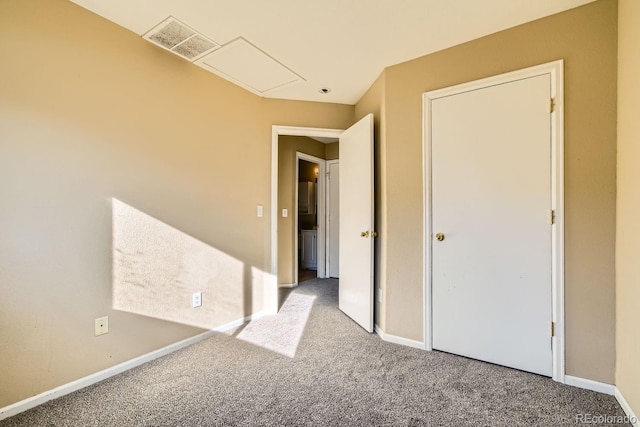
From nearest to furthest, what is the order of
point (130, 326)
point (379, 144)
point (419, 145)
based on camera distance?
point (130, 326)
point (419, 145)
point (379, 144)

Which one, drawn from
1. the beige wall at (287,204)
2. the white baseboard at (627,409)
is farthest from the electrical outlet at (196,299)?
the white baseboard at (627,409)

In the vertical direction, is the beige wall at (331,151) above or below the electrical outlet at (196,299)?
above

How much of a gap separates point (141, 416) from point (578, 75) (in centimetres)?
321

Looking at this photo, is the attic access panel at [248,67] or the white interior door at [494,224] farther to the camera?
the attic access panel at [248,67]

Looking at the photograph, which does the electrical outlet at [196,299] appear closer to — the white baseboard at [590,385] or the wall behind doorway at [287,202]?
the wall behind doorway at [287,202]

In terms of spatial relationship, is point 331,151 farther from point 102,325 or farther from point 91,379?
point 91,379

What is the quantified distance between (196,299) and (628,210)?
2960 millimetres

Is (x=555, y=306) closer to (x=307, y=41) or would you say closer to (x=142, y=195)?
(x=307, y=41)

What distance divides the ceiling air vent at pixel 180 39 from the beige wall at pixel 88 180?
97 millimetres

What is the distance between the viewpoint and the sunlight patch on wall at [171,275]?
1.92m

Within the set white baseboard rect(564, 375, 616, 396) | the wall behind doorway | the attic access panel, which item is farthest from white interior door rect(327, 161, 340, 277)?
white baseboard rect(564, 375, 616, 396)

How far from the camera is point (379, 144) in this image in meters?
2.62

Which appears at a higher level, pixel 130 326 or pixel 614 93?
pixel 614 93

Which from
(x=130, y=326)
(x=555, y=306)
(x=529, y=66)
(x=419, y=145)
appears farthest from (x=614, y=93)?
(x=130, y=326)
